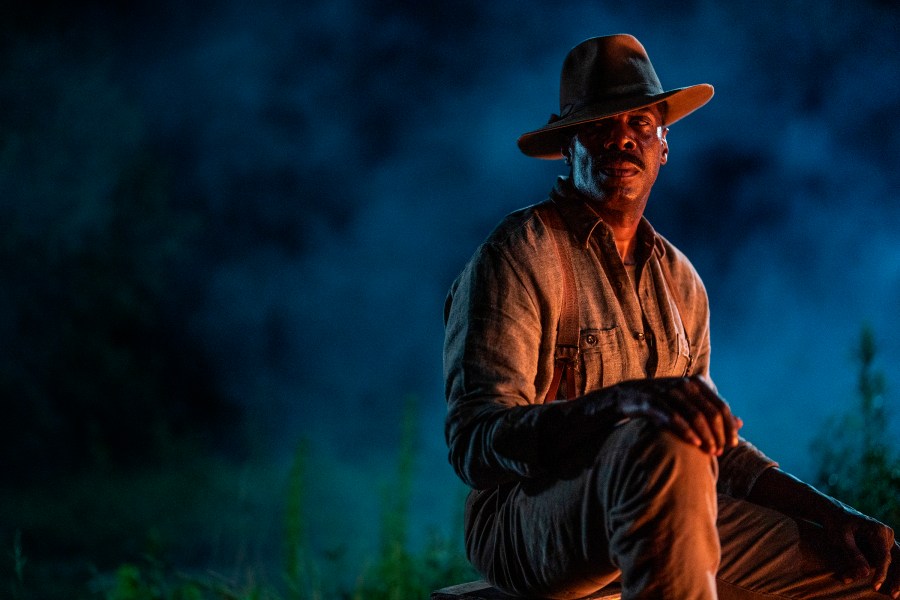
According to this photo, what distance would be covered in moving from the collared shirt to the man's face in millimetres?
79

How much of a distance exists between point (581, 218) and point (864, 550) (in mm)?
1369

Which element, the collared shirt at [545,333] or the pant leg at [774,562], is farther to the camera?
the pant leg at [774,562]

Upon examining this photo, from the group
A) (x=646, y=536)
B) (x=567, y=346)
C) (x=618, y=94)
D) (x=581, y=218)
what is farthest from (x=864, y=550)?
(x=618, y=94)

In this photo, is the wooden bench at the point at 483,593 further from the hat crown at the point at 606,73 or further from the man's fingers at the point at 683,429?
the hat crown at the point at 606,73

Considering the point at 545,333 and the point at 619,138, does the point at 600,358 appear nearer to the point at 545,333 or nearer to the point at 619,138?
the point at 545,333

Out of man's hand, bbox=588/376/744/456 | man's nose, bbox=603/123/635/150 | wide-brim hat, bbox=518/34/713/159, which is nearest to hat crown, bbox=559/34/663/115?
wide-brim hat, bbox=518/34/713/159

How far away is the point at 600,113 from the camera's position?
2846 millimetres

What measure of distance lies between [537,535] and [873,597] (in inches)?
46.7

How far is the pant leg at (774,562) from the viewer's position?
2.74 metres

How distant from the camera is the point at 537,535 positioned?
2318 millimetres

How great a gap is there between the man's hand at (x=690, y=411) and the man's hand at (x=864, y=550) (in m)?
1.08

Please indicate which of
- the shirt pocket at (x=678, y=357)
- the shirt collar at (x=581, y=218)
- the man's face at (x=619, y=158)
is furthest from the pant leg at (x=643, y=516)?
the man's face at (x=619, y=158)

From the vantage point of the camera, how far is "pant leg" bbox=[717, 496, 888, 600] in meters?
2.74

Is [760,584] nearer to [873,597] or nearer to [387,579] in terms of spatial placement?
[873,597]
